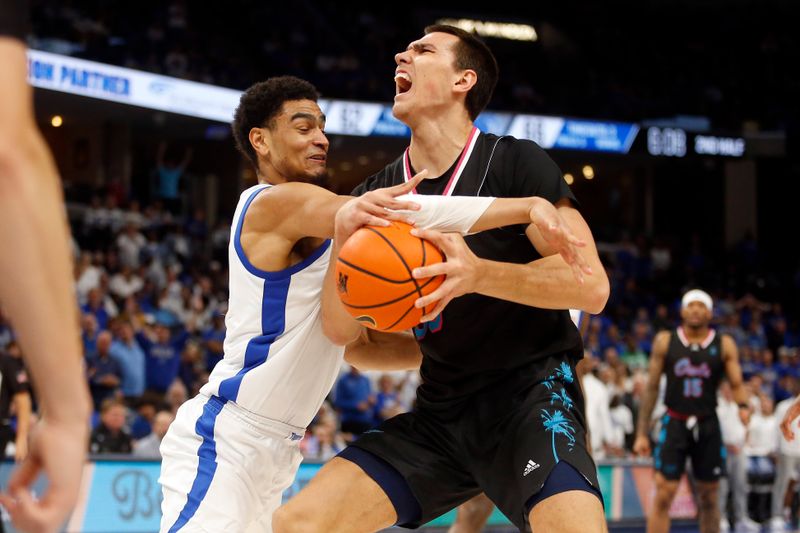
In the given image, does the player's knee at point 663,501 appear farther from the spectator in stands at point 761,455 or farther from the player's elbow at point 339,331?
the player's elbow at point 339,331

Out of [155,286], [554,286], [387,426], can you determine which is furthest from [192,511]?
[155,286]

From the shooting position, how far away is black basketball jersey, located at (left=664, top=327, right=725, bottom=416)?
30.3ft

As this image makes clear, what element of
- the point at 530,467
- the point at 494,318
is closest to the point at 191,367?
the point at 494,318

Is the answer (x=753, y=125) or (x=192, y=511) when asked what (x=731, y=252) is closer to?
(x=753, y=125)

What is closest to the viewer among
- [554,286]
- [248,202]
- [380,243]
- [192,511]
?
[380,243]

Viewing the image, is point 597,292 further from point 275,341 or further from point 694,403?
point 694,403

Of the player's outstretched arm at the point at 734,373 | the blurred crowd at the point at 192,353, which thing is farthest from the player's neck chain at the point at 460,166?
the player's outstretched arm at the point at 734,373

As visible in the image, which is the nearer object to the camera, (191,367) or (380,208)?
(380,208)

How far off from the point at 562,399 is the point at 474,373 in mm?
337

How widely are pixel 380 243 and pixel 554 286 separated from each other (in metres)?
0.62

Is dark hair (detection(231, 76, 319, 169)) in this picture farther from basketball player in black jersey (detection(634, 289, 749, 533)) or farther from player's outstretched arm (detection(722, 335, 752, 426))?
player's outstretched arm (detection(722, 335, 752, 426))

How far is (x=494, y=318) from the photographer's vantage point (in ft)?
12.7

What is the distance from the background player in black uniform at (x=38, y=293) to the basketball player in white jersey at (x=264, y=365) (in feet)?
7.16

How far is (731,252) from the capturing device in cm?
2620
